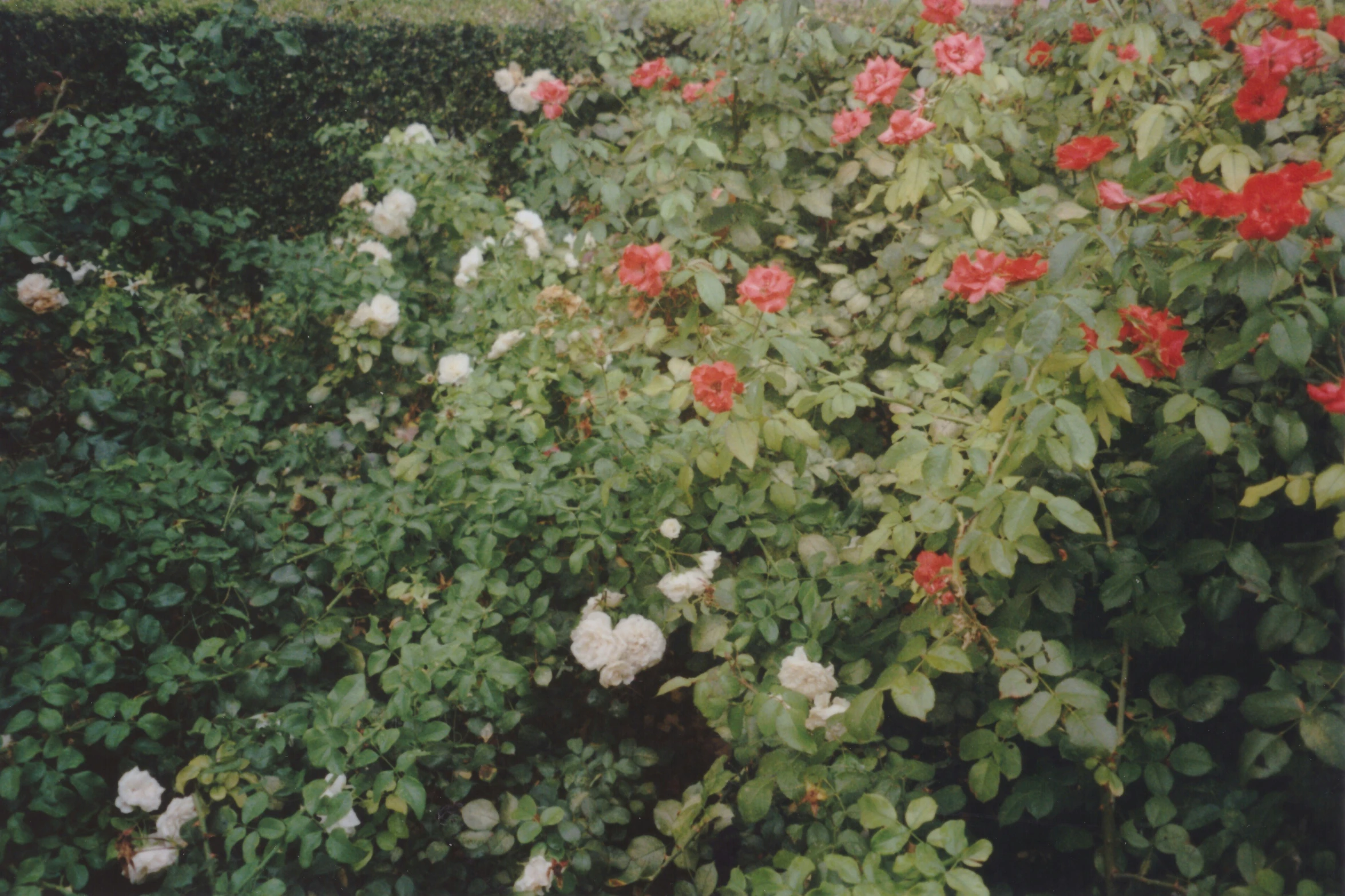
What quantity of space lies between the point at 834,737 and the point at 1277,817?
79 cm

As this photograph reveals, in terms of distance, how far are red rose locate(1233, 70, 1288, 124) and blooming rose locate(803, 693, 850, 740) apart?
1.37 metres

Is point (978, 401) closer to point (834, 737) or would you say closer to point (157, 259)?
point (834, 737)

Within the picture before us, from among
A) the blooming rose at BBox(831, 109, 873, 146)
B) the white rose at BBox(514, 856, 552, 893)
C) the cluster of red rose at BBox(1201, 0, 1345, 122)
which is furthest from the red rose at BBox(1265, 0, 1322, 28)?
the white rose at BBox(514, 856, 552, 893)

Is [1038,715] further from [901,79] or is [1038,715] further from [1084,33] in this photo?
[1084,33]

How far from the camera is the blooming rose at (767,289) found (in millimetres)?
1601

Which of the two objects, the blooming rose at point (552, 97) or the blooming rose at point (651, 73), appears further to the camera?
the blooming rose at point (552, 97)

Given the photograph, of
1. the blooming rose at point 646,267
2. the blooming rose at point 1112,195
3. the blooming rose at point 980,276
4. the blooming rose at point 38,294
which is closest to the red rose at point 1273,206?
the blooming rose at point 1112,195

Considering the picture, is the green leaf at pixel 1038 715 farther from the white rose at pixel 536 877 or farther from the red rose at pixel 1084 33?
the red rose at pixel 1084 33

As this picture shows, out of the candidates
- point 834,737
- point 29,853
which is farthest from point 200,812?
point 834,737

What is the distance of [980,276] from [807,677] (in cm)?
90

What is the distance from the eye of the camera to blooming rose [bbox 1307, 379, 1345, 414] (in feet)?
3.76

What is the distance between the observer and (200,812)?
151cm

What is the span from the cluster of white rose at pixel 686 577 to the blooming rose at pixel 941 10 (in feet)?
5.02

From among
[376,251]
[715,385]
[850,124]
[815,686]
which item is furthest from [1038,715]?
[376,251]
